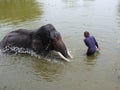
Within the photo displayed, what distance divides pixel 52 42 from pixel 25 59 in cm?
136

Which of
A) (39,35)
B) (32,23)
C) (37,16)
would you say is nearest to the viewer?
(39,35)

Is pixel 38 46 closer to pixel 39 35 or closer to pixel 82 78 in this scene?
pixel 39 35

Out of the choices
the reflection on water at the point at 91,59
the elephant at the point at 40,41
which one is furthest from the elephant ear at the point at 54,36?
the reflection on water at the point at 91,59

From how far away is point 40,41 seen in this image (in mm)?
10625

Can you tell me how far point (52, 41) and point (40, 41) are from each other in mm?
619

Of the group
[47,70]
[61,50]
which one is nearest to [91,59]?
[61,50]

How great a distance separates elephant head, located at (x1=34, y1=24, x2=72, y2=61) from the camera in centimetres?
1013

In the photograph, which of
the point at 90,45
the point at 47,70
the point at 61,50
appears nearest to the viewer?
the point at 47,70

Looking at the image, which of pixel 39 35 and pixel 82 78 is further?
pixel 39 35

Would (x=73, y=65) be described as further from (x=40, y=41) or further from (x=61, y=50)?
(x=40, y=41)

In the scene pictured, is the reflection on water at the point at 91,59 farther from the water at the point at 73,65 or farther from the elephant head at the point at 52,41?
the elephant head at the point at 52,41

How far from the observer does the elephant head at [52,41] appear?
33.2 ft

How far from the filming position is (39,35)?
10.7m

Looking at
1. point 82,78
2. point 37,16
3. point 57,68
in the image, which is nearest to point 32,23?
point 37,16
